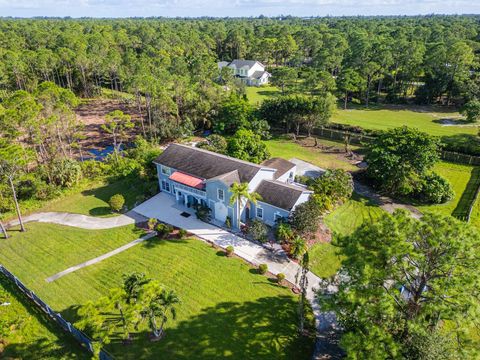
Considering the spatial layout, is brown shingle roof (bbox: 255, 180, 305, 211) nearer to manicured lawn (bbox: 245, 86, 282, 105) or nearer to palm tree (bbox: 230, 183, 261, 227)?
palm tree (bbox: 230, 183, 261, 227)

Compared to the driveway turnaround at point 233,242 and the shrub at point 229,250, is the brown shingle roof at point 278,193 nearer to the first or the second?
the driveway turnaround at point 233,242

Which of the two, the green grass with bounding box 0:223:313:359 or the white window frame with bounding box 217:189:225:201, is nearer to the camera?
the green grass with bounding box 0:223:313:359

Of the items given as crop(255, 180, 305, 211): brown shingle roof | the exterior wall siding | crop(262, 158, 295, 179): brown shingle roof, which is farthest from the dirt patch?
crop(255, 180, 305, 211): brown shingle roof

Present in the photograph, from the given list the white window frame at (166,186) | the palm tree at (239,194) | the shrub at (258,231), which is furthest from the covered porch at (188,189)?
the shrub at (258,231)

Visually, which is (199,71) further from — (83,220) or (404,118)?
(83,220)

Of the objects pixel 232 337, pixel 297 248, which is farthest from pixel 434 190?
pixel 232 337

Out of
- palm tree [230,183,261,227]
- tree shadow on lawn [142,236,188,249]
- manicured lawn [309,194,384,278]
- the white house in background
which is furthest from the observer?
the white house in background

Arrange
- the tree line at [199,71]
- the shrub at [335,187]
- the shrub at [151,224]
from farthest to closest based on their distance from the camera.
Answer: the tree line at [199,71], the shrub at [335,187], the shrub at [151,224]
